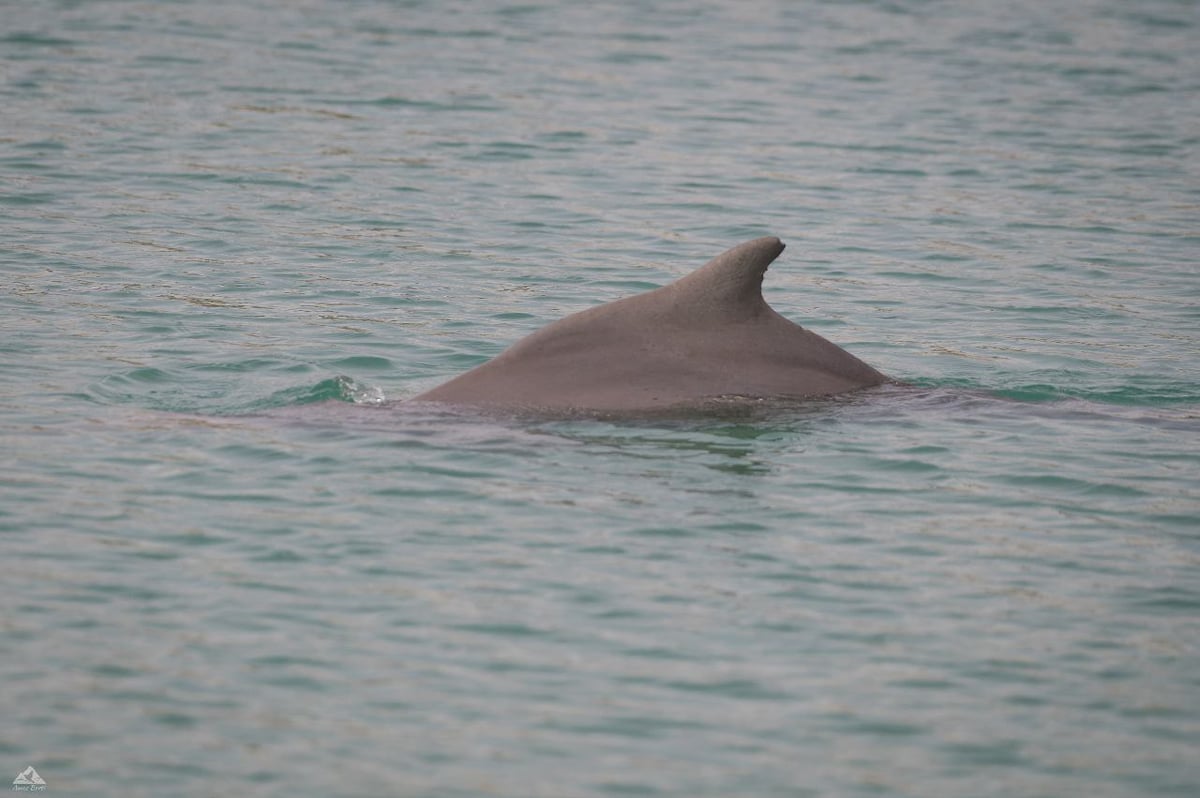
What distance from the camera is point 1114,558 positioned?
8.84m

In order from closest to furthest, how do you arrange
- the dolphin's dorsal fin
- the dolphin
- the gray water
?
1. the gray water
2. the dolphin's dorsal fin
3. the dolphin

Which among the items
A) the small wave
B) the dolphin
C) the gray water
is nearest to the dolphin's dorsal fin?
the dolphin

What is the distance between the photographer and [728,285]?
33.7 feet

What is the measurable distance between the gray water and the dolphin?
0.19m

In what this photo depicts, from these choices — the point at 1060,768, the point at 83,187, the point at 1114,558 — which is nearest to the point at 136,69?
the point at 83,187

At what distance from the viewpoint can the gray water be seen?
677 cm

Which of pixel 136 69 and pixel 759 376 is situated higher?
pixel 136 69

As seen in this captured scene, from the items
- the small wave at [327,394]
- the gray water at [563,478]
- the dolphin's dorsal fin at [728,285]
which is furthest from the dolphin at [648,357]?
the small wave at [327,394]

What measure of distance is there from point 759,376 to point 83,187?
9.59 meters

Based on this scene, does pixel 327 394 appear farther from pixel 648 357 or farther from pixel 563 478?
pixel 563 478

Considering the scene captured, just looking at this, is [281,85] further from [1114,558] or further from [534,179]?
[1114,558]

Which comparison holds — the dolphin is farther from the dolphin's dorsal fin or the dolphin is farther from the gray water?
the gray water

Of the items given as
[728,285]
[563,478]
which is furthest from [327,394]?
[728,285]

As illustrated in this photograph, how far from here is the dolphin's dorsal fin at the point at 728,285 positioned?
1013cm
